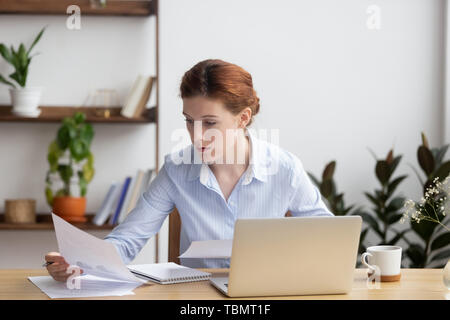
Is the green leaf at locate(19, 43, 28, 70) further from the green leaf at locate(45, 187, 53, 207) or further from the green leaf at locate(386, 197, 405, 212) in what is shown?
the green leaf at locate(386, 197, 405, 212)

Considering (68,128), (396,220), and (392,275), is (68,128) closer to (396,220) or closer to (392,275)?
(396,220)

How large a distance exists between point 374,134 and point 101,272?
2.25 metres

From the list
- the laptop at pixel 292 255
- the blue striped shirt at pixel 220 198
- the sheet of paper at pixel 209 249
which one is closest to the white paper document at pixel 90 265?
the sheet of paper at pixel 209 249

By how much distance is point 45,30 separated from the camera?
3.31 metres

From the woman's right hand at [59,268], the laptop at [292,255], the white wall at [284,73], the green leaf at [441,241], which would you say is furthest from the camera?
the white wall at [284,73]

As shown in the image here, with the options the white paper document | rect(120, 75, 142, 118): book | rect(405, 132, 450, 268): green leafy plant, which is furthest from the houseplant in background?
the white paper document

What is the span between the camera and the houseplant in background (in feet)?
10.4

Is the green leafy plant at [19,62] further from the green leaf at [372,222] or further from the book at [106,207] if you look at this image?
the green leaf at [372,222]

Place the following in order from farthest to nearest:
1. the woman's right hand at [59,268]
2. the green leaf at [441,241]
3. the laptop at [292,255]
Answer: the green leaf at [441,241]
the woman's right hand at [59,268]
the laptop at [292,255]

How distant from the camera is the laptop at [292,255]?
4.40 feet

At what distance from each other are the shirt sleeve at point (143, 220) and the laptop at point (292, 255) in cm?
51

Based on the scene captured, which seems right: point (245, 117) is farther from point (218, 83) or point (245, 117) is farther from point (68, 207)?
point (68, 207)

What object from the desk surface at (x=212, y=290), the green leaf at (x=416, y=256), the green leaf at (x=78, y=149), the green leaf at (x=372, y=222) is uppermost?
the green leaf at (x=78, y=149)

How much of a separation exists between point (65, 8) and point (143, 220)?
171cm
